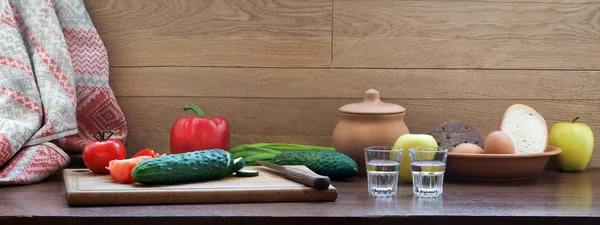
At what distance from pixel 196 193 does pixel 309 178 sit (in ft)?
0.63

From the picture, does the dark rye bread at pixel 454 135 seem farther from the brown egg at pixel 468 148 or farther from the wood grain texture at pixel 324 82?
the wood grain texture at pixel 324 82

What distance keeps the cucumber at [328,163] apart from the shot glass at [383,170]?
150mm

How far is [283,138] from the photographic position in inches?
74.2

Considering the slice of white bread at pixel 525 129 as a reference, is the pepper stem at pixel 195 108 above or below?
above

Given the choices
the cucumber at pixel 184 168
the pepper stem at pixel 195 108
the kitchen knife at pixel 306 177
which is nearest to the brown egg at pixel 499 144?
the kitchen knife at pixel 306 177

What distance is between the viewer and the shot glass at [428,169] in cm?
138

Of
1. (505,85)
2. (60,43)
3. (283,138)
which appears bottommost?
(283,138)

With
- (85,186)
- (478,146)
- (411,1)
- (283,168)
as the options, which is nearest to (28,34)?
(85,186)

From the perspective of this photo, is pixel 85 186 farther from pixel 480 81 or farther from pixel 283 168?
pixel 480 81

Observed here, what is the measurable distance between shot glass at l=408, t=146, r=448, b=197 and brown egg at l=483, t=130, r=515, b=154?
21cm

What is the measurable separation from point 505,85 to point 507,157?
380 mm

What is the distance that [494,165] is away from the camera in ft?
5.11

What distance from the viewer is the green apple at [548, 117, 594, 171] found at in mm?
1770
